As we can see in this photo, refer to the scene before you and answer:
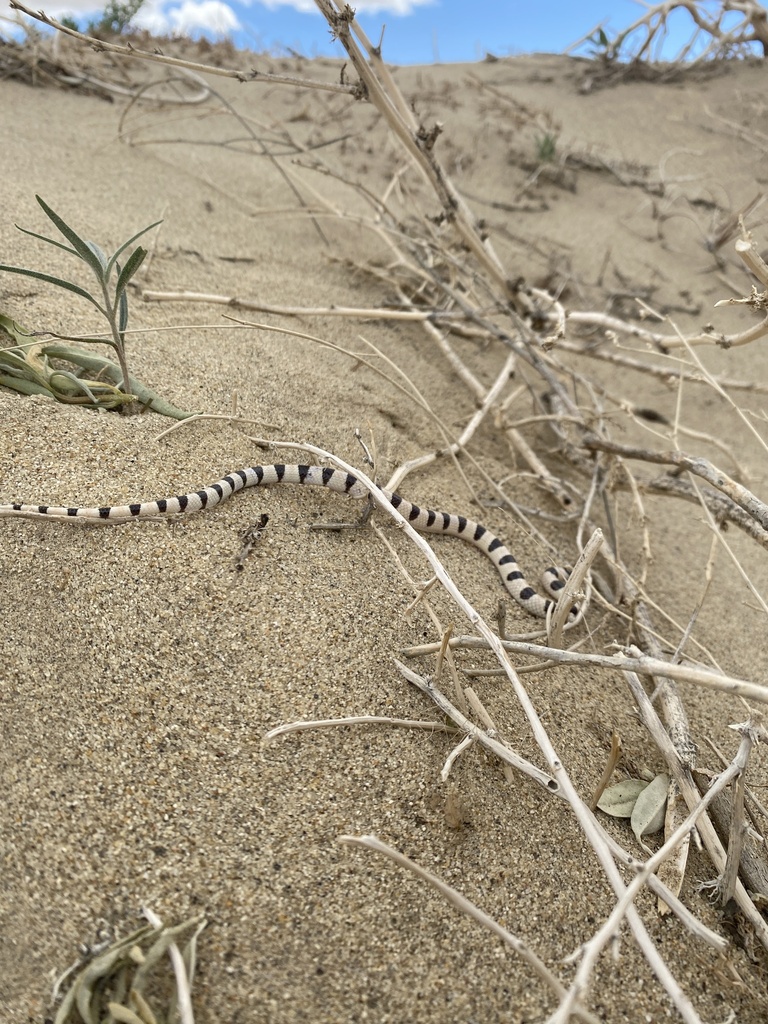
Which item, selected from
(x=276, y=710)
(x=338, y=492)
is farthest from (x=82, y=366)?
(x=276, y=710)

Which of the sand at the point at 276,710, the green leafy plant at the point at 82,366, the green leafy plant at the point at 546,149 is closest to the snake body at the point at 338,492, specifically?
the sand at the point at 276,710

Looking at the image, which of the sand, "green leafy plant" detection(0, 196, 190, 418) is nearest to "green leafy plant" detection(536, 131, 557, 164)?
the sand

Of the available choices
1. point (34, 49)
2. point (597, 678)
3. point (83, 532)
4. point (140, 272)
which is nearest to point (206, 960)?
point (83, 532)

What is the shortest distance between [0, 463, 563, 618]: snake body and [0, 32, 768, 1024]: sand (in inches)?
1.8

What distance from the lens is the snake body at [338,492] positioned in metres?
1.89

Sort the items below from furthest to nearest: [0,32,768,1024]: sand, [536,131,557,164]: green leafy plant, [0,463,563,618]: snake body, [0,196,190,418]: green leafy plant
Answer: [536,131,557,164]: green leafy plant < [0,196,190,418]: green leafy plant < [0,463,563,618]: snake body < [0,32,768,1024]: sand

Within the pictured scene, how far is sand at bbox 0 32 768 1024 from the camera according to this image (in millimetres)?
1284

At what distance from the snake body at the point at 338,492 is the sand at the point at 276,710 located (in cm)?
5

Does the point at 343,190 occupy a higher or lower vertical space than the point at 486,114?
lower

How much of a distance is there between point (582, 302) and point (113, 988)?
14.6ft

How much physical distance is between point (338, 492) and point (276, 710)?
0.92 metres

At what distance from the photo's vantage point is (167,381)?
2.48 m

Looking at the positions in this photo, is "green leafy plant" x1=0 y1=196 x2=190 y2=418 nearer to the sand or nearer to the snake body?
the sand

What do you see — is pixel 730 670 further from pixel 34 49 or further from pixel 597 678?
pixel 34 49
